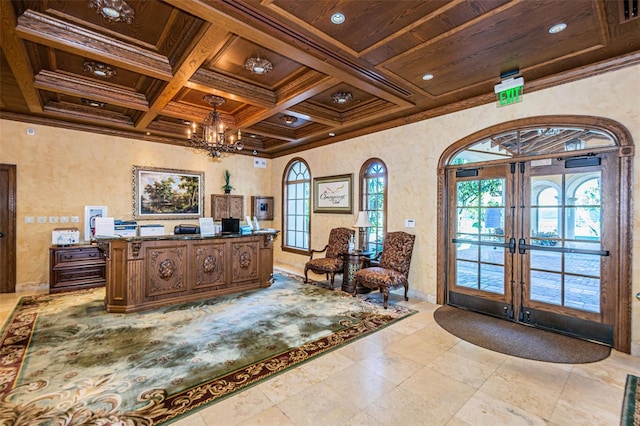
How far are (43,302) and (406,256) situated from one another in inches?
222

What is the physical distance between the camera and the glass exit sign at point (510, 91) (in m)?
3.52

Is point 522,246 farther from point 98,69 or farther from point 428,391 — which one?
point 98,69

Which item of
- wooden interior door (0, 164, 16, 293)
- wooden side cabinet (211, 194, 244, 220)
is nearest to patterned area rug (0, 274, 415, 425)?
wooden interior door (0, 164, 16, 293)

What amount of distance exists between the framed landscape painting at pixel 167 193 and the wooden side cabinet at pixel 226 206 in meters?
0.29

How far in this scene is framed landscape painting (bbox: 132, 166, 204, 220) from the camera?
611cm

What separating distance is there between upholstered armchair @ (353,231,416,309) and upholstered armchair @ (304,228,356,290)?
1.88ft

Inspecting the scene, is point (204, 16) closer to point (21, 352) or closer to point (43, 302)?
point (21, 352)

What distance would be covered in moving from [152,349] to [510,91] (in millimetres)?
4994

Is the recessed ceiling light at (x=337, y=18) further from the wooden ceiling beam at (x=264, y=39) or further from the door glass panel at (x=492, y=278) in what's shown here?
the door glass panel at (x=492, y=278)

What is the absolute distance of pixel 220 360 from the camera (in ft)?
9.33

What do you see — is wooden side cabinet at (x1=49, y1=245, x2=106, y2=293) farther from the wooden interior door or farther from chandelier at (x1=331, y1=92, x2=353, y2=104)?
chandelier at (x1=331, y1=92, x2=353, y2=104)

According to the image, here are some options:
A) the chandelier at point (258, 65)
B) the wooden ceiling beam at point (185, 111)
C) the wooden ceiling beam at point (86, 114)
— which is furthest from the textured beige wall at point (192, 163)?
the chandelier at point (258, 65)

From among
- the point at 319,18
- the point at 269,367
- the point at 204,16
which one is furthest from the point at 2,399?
the point at 319,18

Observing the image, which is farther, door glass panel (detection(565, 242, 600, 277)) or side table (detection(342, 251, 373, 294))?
side table (detection(342, 251, 373, 294))
